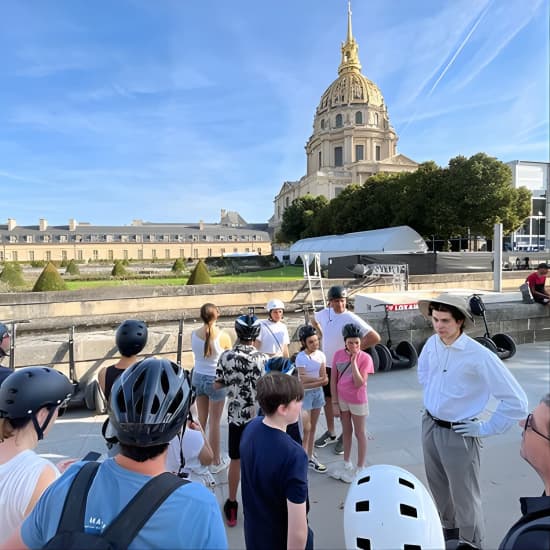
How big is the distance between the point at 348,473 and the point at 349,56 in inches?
4581

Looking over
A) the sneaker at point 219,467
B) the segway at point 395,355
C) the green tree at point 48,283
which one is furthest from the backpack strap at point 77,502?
the green tree at point 48,283

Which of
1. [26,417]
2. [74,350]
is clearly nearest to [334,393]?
[26,417]

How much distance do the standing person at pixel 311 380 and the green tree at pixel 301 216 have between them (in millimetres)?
56649

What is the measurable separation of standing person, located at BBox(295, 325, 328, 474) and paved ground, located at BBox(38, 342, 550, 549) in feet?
0.84

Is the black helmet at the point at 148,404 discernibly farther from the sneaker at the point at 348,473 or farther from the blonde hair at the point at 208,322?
the sneaker at the point at 348,473

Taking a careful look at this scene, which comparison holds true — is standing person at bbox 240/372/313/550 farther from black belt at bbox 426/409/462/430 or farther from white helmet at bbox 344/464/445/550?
black belt at bbox 426/409/462/430

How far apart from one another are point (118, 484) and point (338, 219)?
166 ft

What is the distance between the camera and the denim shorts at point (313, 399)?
3.81 m

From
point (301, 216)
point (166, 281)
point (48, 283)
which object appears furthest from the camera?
point (301, 216)

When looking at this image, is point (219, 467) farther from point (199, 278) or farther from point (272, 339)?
point (199, 278)

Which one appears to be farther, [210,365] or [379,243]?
[379,243]

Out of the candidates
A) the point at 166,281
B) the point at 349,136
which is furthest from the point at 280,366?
the point at 349,136

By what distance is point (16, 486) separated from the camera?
1472mm

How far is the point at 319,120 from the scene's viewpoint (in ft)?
331
